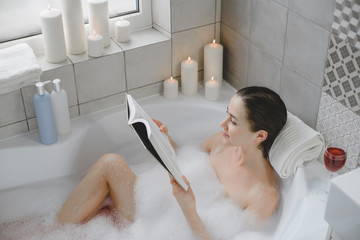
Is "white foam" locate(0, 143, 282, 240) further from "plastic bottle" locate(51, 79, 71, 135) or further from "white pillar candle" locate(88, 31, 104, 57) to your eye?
"white pillar candle" locate(88, 31, 104, 57)

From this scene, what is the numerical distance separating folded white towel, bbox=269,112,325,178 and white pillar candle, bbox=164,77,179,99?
636 millimetres

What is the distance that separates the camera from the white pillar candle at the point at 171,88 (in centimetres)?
240

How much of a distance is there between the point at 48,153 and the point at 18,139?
142 millimetres

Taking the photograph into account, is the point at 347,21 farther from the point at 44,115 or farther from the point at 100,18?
the point at 44,115

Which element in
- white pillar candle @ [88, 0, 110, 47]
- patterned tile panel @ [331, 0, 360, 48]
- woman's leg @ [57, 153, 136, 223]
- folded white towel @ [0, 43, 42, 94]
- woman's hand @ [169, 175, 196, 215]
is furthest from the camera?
white pillar candle @ [88, 0, 110, 47]

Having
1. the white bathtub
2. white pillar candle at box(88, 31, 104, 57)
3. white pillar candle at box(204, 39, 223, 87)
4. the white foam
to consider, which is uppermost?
white pillar candle at box(88, 31, 104, 57)

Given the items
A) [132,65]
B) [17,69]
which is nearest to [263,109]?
[132,65]

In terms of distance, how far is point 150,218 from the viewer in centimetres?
205

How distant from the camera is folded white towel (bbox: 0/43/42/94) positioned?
196cm

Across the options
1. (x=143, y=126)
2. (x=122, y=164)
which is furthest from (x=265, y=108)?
(x=122, y=164)

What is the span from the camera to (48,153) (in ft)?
7.09

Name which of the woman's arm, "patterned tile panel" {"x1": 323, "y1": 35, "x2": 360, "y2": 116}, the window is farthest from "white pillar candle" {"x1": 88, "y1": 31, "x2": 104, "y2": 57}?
"patterned tile panel" {"x1": 323, "y1": 35, "x2": 360, "y2": 116}

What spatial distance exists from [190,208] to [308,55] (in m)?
0.73

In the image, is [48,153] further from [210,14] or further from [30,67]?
[210,14]
